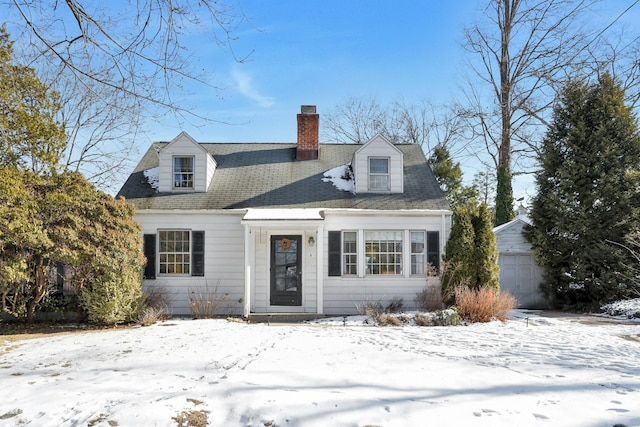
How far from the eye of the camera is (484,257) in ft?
34.9

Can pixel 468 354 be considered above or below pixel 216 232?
below

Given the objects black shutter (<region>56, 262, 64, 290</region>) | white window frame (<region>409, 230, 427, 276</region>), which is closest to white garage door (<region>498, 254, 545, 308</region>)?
white window frame (<region>409, 230, 427, 276</region>)

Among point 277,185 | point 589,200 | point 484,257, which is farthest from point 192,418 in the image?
point 589,200

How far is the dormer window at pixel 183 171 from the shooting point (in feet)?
41.1

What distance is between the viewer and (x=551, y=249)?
42.5ft

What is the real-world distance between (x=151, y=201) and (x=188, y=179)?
4.04 ft

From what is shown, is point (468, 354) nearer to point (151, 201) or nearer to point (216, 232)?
point (216, 232)

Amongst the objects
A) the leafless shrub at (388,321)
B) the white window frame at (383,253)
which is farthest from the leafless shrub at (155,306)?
the white window frame at (383,253)

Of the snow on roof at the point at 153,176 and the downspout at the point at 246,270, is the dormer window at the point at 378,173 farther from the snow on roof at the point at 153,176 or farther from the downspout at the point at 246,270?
the snow on roof at the point at 153,176

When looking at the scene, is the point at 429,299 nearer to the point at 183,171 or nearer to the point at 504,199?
the point at 183,171

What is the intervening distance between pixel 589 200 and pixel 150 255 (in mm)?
12286

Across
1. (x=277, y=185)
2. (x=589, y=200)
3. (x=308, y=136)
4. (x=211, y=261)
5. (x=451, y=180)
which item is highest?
(x=308, y=136)

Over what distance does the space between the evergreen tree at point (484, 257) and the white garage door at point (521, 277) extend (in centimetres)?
329

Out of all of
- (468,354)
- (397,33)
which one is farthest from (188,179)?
(468,354)
